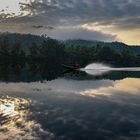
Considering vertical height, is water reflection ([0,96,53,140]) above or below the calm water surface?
above

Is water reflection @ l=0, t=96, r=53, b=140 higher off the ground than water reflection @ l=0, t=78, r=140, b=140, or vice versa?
water reflection @ l=0, t=96, r=53, b=140

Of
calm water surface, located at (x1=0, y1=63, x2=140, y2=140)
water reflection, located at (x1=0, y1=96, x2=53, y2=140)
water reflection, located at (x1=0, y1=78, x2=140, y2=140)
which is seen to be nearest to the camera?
water reflection, located at (x1=0, y1=96, x2=53, y2=140)

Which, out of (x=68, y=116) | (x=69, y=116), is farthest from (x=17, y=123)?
(x=69, y=116)

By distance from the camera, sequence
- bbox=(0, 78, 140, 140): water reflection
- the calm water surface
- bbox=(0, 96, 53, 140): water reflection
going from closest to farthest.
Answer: bbox=(0, 96, 53, 140): water reflection
the calm water surface
bbox=(0, 78, 140, 140): water reflection

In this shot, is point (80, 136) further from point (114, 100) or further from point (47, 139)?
point (114, 100)

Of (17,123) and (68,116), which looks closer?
(17,123)

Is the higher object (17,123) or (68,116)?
(17,123)

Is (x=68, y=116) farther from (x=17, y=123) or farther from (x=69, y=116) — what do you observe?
(x=17, y=123)

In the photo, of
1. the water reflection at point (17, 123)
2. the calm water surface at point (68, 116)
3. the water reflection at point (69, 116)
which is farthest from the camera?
the water reflection at point (69, 116)

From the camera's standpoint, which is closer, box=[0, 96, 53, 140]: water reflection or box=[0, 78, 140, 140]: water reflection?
box=[0, 96, 53, 140]: water reflection

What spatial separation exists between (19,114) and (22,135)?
864 centimetres

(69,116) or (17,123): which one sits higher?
(17,123)

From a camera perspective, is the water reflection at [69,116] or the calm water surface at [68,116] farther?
the water reflection at [69,116]

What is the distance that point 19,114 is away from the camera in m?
37.5
